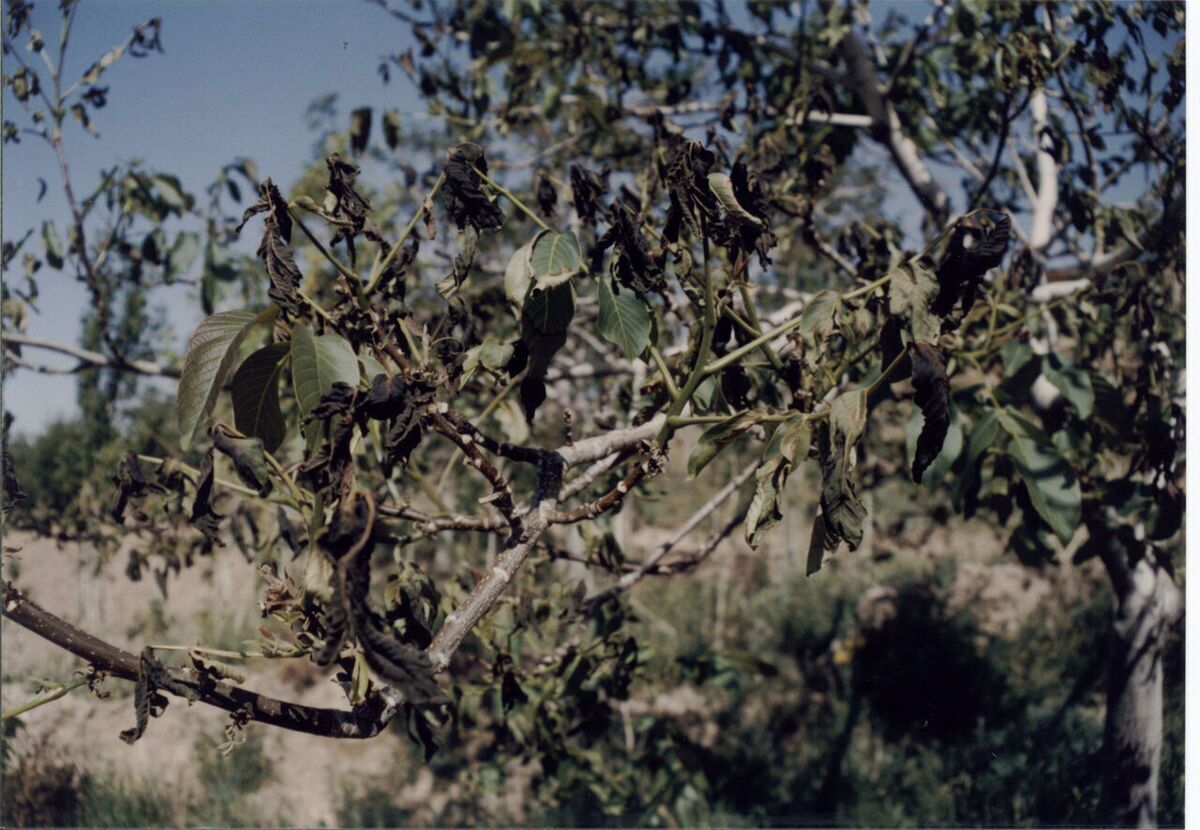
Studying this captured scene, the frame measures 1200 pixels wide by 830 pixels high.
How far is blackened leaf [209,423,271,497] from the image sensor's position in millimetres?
808

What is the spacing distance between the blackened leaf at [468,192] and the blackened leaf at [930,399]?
0.51 m

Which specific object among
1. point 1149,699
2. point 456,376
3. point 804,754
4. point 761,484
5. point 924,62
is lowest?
point 804,754

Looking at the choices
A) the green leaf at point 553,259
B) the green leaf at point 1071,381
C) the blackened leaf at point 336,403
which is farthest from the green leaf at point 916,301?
the green leaf at point 1071,381

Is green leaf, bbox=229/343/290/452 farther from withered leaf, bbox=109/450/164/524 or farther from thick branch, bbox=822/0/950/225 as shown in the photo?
thick branch, bbox=822/0/950/225

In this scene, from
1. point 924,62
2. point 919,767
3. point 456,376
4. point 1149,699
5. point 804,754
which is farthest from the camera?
point 804,754

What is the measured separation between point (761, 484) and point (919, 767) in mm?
4147

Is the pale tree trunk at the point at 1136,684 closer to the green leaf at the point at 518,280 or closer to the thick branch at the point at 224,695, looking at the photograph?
the green leaf at the point at 518,280

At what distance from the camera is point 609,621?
2.33 metres

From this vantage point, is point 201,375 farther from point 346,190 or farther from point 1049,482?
point 1049,482

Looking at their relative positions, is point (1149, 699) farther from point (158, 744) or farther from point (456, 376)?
point (158, 744)

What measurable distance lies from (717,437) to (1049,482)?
836mm

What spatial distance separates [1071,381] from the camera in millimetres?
1741

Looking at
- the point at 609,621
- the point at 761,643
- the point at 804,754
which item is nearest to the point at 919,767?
the point at 804,754

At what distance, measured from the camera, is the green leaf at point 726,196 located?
0.85m
